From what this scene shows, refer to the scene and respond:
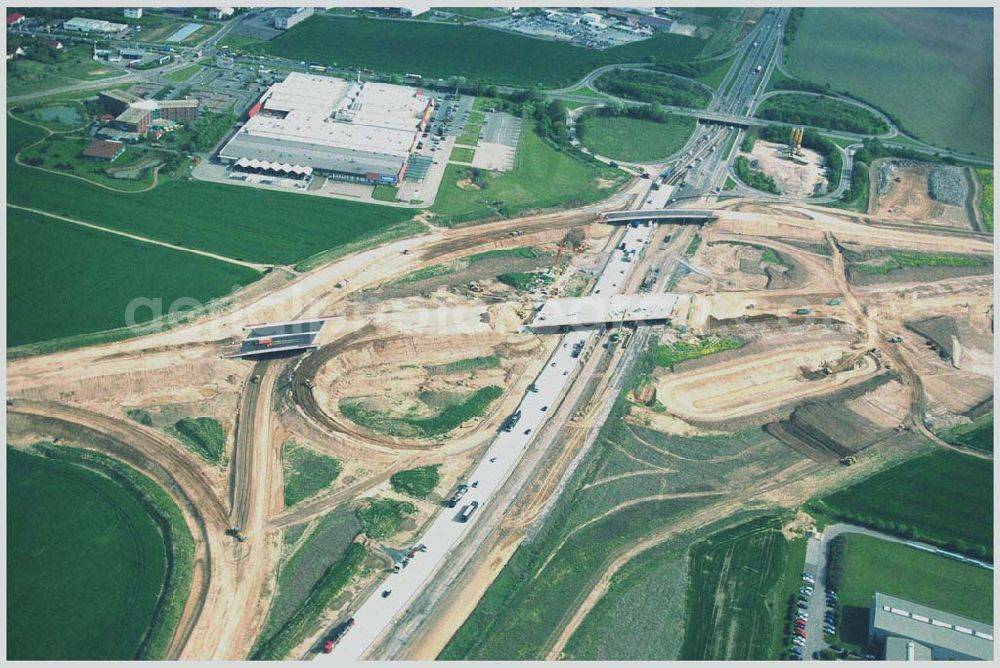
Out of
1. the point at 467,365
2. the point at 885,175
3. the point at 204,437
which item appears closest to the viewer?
the point at 204,437

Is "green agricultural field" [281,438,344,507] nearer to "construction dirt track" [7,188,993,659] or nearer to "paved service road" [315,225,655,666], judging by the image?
"construction dirt track" [7,188,993,659]

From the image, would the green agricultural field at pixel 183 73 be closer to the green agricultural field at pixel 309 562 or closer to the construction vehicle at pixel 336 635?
the green agricultural field at pixel 309 562

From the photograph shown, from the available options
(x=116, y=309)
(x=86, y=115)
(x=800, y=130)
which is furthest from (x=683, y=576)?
(x=86, y=115)

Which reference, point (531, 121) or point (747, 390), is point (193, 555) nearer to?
point (747, 390)

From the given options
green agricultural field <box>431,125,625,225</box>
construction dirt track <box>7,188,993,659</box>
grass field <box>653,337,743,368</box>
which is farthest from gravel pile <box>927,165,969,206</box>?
grass field <box>653,337,743,368</box>

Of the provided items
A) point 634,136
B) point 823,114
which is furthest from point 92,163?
point 823,114

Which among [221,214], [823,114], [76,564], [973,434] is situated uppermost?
[823,114]

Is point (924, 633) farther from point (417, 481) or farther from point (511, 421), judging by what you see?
point (417, 481)
